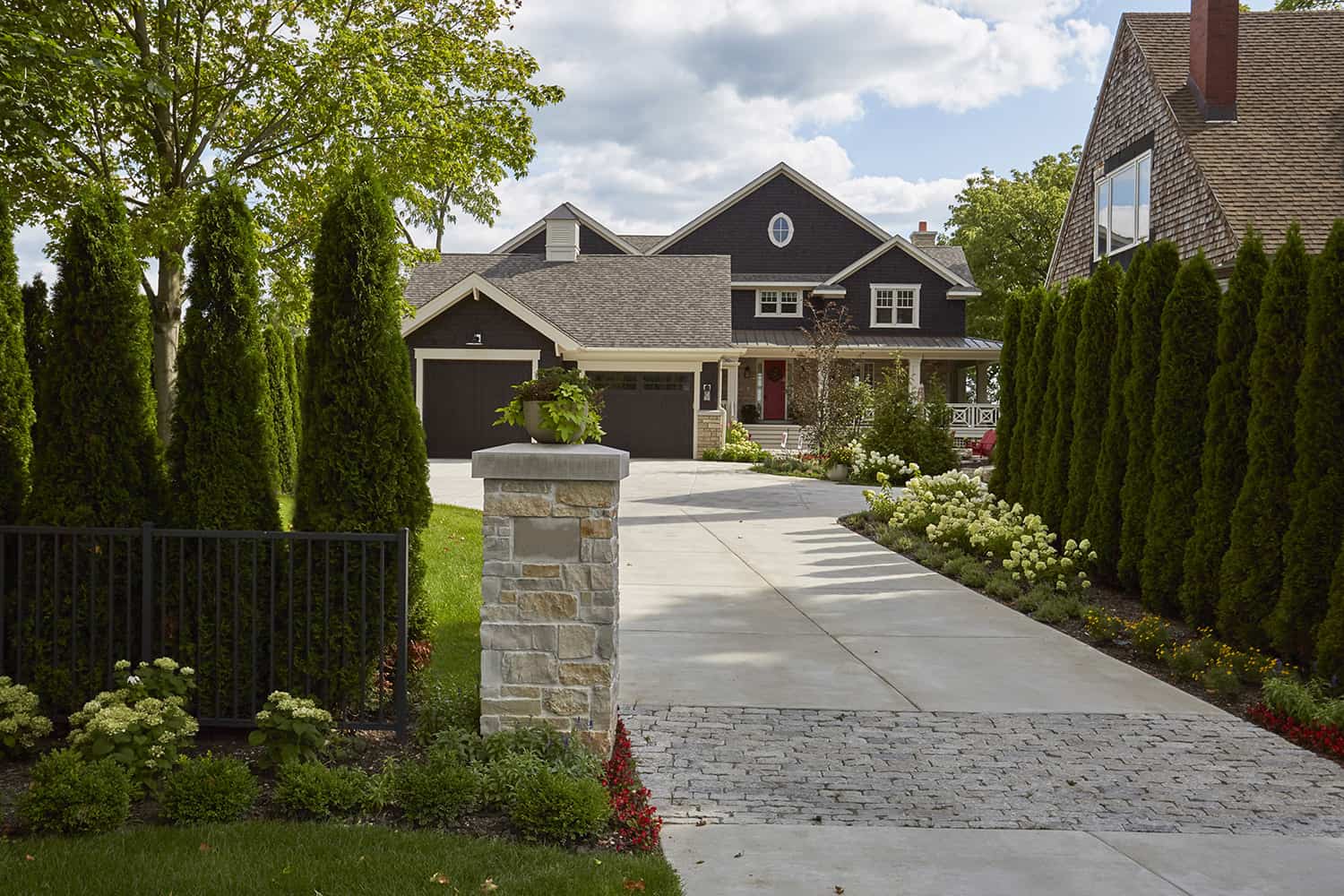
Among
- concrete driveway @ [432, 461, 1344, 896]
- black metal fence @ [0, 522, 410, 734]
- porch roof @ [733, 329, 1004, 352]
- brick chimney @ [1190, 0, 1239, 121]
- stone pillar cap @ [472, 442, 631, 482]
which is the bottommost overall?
concrete driveway @ [432, 461, 1344, 896]

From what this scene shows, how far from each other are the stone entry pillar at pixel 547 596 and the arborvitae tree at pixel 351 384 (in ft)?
2.94

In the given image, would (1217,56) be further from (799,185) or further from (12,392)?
(799,185)

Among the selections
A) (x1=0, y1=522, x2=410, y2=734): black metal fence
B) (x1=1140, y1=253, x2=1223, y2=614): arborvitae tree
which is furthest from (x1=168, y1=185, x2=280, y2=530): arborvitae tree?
(x1=1140, y1=253, x2=1223, y2=614): arborvitae tree

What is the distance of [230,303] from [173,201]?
769cm

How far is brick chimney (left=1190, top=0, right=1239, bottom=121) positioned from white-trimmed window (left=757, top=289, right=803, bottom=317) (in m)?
18.0

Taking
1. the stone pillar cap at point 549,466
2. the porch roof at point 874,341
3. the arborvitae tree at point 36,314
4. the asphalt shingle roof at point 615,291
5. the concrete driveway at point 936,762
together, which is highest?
the asphalt shingle roof at point 615,291

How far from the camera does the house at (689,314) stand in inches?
1053

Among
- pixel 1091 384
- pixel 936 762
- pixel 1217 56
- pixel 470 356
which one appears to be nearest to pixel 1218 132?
pixel 1217 56

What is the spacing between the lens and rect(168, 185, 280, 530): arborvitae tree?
216 inches

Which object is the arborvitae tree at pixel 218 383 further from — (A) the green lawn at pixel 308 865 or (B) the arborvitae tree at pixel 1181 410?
(B) the arborvitae tree at pixel 1181 410

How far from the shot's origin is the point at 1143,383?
28.9 feet

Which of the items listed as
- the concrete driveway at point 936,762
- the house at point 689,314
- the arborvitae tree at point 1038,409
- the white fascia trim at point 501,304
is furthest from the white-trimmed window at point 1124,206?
the white fascia trim at point 501,304

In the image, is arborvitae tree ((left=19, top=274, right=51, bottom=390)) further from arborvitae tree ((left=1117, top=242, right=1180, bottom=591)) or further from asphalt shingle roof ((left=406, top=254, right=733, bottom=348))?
asphalt shingle roof ((left=406, top=254, right=733, bottom=348))

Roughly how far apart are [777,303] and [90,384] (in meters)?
29.5
